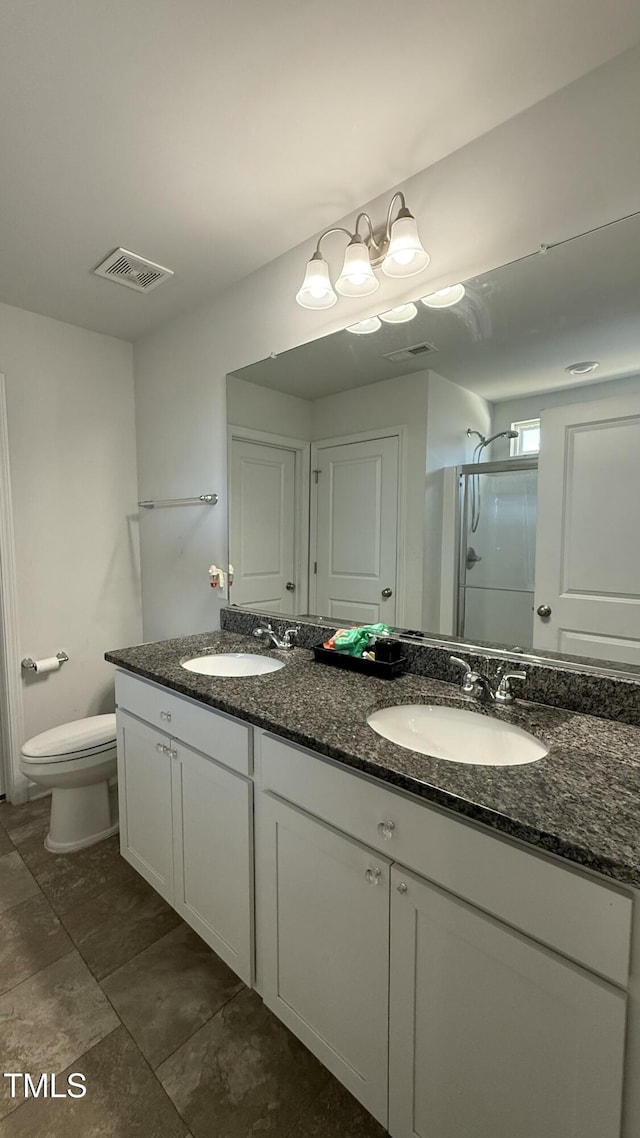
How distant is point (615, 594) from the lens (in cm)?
111

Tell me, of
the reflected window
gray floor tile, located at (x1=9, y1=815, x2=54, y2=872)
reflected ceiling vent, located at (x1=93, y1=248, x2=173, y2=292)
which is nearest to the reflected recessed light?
the reflected window

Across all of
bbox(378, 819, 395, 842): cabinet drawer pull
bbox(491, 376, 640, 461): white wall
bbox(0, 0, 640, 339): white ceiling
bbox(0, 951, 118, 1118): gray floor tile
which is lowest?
bbox(0, 951, 118, 1118): gray floor tile

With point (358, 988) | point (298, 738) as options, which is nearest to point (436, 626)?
point (298, 738)

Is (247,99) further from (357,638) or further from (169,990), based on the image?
(169,990)

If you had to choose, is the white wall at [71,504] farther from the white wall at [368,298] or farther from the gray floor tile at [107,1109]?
the gray floor tile at [107,1109]

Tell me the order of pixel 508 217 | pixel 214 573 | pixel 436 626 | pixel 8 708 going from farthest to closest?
pixel 8 708 → pixel 214 573 → pixel 436 626 → pixel 508 217

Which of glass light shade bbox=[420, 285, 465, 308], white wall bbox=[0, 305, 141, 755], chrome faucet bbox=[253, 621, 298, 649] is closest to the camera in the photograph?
glass light shade bbox=[420, 285, 465, 308]

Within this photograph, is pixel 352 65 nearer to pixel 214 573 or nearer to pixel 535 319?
pixel 535 319

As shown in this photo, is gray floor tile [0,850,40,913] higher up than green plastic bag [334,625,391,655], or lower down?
lower down

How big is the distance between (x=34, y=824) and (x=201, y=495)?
169 centimetres

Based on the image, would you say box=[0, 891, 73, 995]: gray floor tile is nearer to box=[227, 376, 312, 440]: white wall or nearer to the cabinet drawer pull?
the cabinet drawer pull

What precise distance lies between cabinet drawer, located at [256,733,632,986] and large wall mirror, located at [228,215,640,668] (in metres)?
0.63

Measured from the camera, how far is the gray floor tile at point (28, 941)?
4.52ft

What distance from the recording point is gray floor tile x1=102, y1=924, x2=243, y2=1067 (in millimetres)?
1194
